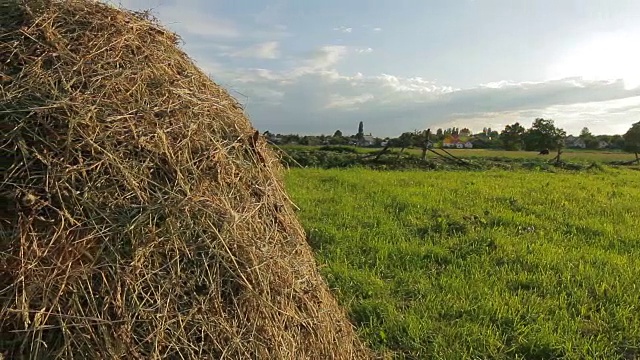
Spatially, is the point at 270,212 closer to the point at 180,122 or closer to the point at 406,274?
the point at 180,122

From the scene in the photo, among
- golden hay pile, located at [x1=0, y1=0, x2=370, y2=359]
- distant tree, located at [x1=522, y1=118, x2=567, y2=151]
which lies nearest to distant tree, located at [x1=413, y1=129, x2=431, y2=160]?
golden hay pile, located at [x1=0, y1=0, x2=370, y2=359]

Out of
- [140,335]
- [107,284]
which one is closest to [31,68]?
[107,284]

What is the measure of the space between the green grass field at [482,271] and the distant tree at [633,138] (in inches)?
1401

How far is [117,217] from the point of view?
212 centimetres

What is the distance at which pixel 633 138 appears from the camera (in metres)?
42.6

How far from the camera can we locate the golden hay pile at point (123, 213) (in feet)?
6.55

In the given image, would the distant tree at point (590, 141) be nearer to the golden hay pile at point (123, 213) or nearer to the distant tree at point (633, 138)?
the distant tree at point (633, 138)

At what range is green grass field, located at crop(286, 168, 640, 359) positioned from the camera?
4.40m

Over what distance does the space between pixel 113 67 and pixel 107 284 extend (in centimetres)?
103

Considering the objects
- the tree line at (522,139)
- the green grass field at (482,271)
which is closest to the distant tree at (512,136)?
the tree line at (522,139)

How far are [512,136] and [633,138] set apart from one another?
1341 centimetres

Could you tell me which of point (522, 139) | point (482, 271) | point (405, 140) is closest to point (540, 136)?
point (522, 139)

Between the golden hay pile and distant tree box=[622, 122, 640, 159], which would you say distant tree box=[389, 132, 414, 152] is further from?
distant tree box=[622, 122, 640, 159]

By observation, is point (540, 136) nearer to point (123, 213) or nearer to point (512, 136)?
point (512, 136)
